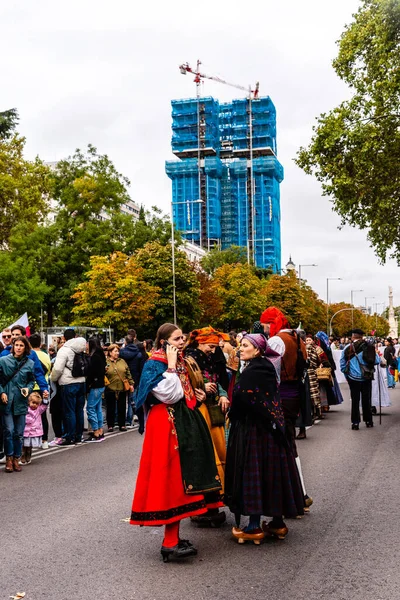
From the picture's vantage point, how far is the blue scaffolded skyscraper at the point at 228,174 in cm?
16462

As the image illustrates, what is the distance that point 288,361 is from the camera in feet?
26.2

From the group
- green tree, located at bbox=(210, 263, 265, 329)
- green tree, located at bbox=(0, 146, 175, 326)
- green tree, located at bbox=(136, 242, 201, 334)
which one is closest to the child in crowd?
green tree, located at bbox=(0, 146, 175, 326)

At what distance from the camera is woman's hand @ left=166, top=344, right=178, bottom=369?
6.03 meters

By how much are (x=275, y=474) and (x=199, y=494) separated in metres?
0.69

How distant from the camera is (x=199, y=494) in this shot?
20.1 feet

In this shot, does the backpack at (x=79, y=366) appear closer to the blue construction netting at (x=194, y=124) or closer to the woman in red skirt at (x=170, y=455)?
the woman in red skirt at (x=170, y=455)

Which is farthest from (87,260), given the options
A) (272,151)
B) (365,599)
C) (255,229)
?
(272,151)

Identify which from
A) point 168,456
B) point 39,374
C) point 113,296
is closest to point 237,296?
point 113,296

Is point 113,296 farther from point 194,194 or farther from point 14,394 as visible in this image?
point 194,194

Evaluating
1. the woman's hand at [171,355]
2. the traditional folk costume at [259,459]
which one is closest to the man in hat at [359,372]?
the traditional folk costume at [259,459]

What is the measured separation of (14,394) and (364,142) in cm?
1641

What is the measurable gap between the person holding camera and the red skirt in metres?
5.33

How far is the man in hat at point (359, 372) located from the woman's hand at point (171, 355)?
370 inches

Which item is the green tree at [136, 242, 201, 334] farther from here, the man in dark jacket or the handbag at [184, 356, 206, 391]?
the handbag at [184, 356, 206, 391]
